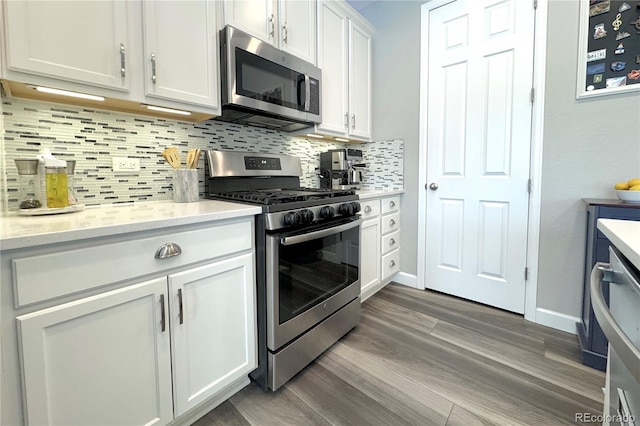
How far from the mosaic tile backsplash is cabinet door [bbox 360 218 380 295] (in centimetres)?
110

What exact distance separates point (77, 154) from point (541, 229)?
2.88 meters

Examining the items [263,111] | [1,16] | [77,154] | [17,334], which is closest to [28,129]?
[77,154]

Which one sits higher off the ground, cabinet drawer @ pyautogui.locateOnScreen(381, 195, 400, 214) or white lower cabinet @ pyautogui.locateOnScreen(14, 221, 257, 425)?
cabinet drawer @ pyautogui.locateOnScreen(381, 195, 400, 214)

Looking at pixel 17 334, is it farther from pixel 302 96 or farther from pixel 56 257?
pixel 302 96

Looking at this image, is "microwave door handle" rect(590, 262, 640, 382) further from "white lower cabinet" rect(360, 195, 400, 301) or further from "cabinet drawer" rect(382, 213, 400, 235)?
"cabinet drawer" rect(382, 213, 400, 235)

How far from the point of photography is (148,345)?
1010mm

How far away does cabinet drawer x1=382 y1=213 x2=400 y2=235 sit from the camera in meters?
2.48

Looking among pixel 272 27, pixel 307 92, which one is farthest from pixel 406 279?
pixel 272 27

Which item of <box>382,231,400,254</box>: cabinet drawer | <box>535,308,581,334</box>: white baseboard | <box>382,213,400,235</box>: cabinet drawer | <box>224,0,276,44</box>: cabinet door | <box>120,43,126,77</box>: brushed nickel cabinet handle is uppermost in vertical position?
<box>224,0,276,44</box>: cabinet door

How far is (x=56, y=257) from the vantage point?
0.79m

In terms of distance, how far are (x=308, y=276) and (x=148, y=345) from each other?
2.61 feet

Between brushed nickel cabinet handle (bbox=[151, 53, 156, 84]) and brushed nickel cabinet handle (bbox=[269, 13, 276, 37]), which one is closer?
brushed nickel cabinet handle (bbox=[151, 53, 156, 84])

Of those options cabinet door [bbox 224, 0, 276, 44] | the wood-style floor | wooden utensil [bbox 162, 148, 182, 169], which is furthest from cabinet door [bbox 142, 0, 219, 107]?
the wood-style floor

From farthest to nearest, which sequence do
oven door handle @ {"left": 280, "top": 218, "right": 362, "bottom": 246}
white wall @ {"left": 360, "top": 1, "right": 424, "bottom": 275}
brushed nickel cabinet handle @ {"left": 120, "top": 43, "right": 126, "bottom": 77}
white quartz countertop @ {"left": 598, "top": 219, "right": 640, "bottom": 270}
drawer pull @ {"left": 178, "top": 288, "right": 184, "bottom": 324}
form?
white wall @ {"left": 360, "top": 1, "right": 424, "bottom": 275}
oven door handle @ {"left": 280, "top": 218, "right": 362, "bottom": 246}
brushed nickel cabinet handle @ {"left": 120, "top": 43, "right": 126, "bottom": 77}
drawer pull @ {"left": 178, "top": 288, "right": 184, "bottom": 324}
white quartz countertop @ {"left": 598, "top": 219, "right": 640, "bottom": 270}
